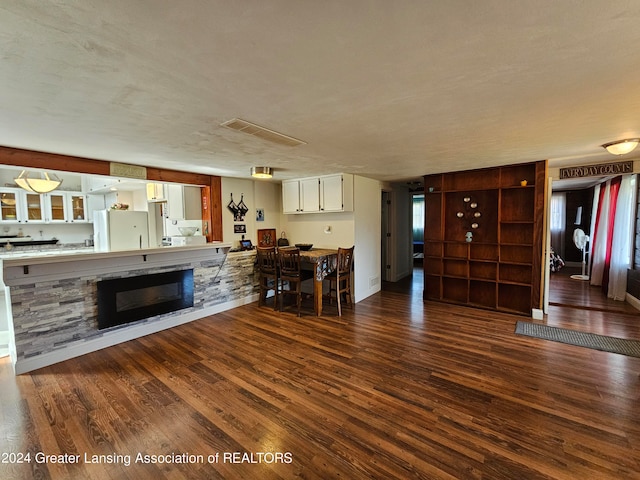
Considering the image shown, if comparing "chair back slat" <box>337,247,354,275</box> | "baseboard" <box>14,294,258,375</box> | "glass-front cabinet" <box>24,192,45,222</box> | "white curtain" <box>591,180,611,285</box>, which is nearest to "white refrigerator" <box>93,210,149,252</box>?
"baseboard" <box>14,294,258,375</box>

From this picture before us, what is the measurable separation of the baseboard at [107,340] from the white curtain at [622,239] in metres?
6.71

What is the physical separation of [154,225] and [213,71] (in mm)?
4901

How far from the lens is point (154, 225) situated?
5500 mm

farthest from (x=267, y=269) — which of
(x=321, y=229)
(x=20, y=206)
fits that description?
(x=20, y=206)

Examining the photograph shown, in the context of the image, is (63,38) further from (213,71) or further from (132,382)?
(132,382)

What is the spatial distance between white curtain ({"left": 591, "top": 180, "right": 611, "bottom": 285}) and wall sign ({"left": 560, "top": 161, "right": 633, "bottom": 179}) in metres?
1.60

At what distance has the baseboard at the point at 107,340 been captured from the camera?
2860mm

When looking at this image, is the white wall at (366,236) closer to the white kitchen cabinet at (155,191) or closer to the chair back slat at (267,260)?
the chair back slat at (267,260)

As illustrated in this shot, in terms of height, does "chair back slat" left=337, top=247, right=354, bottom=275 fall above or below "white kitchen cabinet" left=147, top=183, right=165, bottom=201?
below

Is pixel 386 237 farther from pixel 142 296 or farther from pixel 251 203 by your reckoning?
pixel 142 296

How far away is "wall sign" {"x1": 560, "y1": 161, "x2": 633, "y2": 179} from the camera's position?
12.8 ft

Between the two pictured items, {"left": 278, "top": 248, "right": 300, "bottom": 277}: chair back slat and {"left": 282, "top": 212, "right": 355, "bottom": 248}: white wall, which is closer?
{"left": 278, "top": 248, "right": 300, "bottom": 277}: chair back slat

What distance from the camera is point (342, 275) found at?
474 cm

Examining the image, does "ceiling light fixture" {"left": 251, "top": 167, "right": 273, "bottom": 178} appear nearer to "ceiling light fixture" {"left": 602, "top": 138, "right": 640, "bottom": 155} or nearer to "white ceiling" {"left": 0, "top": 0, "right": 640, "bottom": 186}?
"white ceiling" {"left": 0, "top": 0, "right": 640, "bottom": 186}
